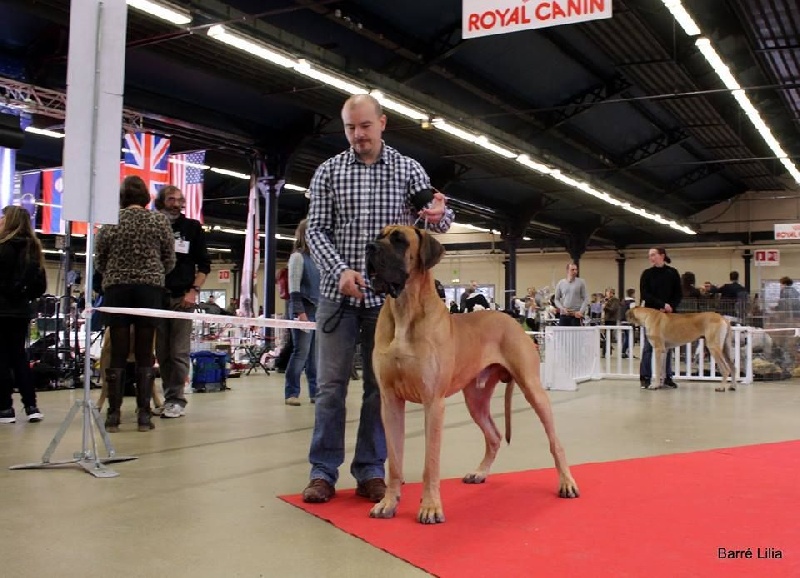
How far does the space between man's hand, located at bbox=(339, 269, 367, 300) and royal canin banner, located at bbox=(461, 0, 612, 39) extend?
2.47 metres

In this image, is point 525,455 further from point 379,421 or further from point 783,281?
point 783,281

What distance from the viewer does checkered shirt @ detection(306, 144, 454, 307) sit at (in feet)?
9.73

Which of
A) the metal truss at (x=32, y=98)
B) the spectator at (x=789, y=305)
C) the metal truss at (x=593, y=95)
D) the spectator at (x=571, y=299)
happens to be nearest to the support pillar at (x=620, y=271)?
the metal truss at (x=593, y=95)

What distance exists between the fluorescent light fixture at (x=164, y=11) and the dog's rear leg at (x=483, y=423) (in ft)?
19.6

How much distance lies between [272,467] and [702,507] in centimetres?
205

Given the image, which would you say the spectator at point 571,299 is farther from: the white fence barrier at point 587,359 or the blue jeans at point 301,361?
the blue jeans at point 301,361

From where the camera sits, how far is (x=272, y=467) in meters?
3.65

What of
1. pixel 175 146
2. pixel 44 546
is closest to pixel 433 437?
pixel 44 546

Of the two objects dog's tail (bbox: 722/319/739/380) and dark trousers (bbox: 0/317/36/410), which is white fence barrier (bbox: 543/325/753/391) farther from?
dark trousers (bbox: 0/317/36/410)

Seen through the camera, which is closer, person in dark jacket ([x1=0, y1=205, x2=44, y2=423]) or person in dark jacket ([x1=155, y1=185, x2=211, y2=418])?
person in dark jacket ([x1=0, y1=205, x2=44, y2=423])

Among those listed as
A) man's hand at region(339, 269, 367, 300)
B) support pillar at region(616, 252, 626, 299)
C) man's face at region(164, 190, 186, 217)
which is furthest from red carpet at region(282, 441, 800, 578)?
support pillar at region(616, 252, 626, 299)

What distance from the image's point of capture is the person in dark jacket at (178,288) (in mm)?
5391

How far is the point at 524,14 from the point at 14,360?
4312 mm

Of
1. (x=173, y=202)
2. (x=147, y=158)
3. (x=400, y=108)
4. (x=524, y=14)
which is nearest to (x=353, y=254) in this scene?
(x=524, y=14)
